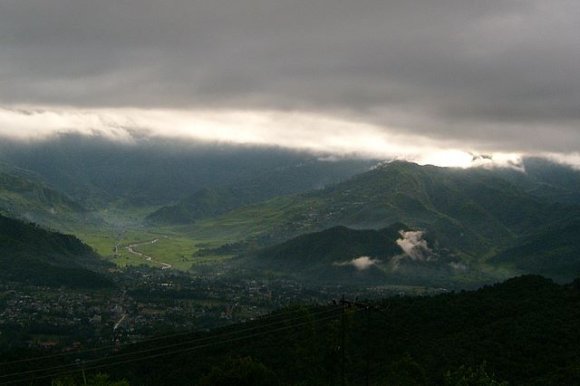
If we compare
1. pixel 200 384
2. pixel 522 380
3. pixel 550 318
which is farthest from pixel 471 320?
pixel 200 384

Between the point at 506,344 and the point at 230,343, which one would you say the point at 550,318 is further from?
the point at 230,343

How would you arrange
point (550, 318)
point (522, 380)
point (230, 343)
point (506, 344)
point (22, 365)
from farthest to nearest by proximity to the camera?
point (230, 343)
point (22, 365)
point (550, 318)
point (506, 344)
point (522, 380)

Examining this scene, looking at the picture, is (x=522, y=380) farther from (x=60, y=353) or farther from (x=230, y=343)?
(x=60, y=353)

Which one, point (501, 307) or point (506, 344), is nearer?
point (506, 344)

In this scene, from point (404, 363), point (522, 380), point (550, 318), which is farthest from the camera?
point (550, 318)

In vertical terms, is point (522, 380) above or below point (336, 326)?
below

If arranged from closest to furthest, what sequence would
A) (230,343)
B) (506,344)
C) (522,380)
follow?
1. (522,380)
2. (506,344)
3. (230,343)

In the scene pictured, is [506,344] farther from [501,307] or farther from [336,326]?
[336,326]

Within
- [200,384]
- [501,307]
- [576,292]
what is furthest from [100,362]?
[576,292]

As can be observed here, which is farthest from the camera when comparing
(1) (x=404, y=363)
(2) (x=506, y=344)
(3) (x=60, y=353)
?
(3) (x=60, y=353)

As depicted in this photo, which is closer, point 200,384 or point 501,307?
point 200,384
